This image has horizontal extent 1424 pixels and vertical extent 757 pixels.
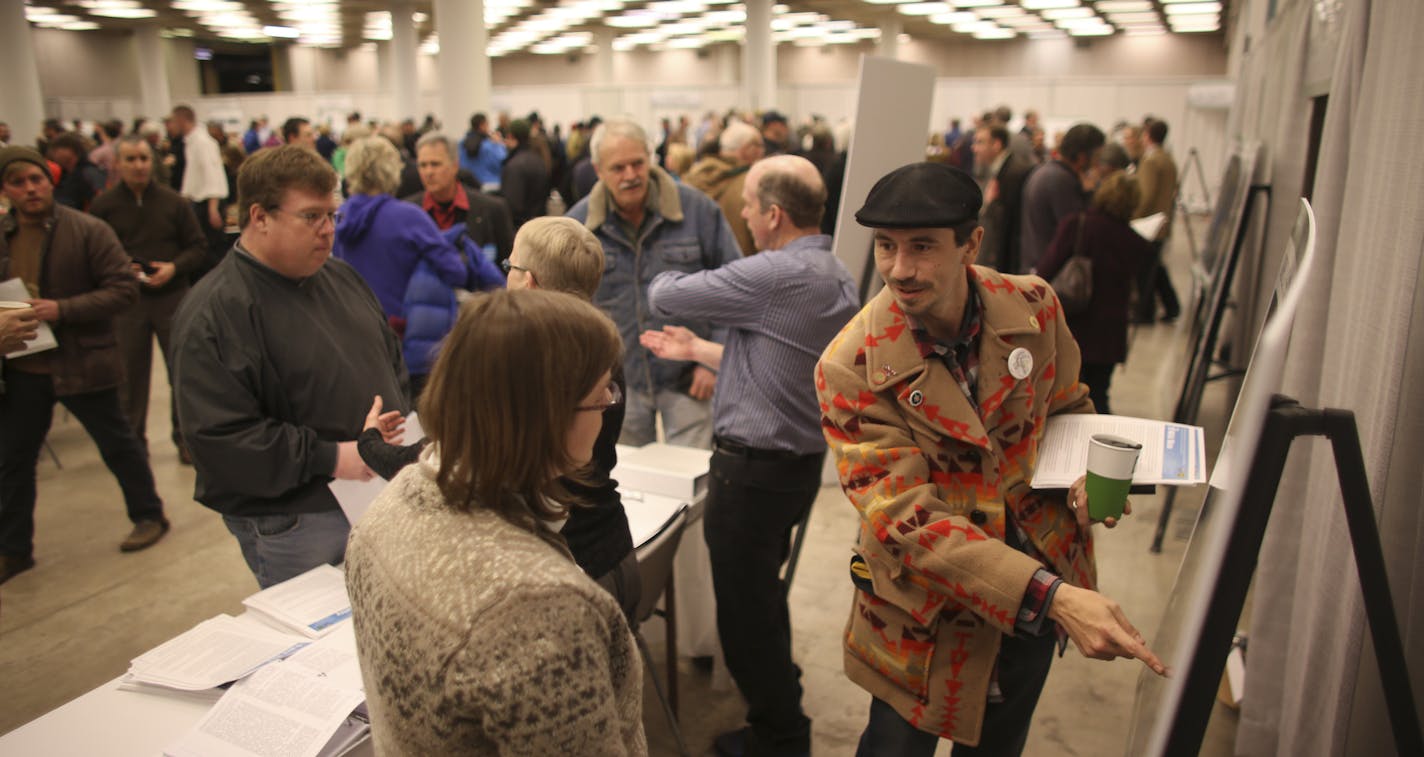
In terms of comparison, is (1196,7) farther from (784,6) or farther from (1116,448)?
(1116,448)

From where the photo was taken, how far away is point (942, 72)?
84.9 ft

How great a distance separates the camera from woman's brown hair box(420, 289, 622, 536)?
0.94 m

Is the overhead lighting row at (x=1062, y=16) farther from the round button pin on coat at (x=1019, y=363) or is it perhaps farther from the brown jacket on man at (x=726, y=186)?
the round button pin on coat at (x=1019, y=363)

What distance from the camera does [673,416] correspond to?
3.13 meters

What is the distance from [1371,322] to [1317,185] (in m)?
0.66

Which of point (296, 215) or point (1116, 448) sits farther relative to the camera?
point (296, 215)

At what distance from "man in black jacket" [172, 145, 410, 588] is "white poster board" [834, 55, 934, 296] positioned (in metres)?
1.74

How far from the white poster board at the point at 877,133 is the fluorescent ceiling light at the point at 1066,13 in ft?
55.8

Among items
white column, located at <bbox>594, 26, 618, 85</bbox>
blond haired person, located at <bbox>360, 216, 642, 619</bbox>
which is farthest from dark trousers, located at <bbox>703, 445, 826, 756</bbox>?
white column, located at <bbox>594, 26, 618, 85</bbox>

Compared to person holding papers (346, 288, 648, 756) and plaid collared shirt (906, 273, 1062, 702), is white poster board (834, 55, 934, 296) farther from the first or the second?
person holding papers (346, 288, 648, 756)

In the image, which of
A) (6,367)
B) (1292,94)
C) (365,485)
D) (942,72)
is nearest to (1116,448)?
(365,485)

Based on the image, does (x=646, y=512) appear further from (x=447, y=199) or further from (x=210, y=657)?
(x=447, y=199)

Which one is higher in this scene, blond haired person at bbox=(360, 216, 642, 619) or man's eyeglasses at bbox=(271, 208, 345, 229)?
man's eyeglasses at bbox=(271, 208, 345, 229)

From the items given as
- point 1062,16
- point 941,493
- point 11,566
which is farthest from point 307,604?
point 1062,16
